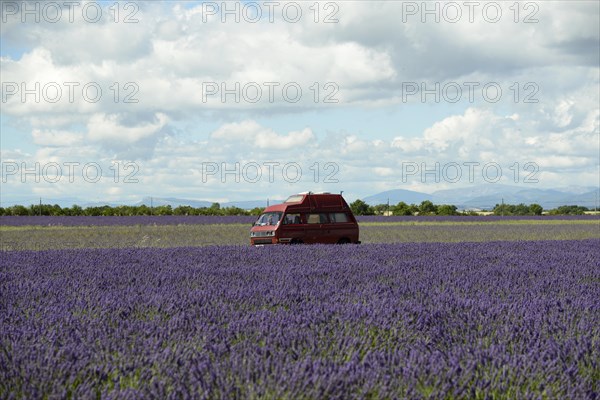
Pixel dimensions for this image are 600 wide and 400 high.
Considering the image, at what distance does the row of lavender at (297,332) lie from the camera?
3.17 m

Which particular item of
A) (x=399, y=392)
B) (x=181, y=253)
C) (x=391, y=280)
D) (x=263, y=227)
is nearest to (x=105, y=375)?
(x=399, y=392)

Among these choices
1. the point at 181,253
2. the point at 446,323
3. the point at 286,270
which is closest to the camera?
the point at 446,323

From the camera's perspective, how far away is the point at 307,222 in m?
16.2

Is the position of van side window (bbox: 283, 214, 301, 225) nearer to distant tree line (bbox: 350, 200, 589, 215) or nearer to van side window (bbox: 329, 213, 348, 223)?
van side window (bbox: 329, 213, 348, 223)

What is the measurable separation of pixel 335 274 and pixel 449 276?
48.3 inches

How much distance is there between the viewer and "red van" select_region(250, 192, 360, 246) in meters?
15.9

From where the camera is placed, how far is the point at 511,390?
3266mm

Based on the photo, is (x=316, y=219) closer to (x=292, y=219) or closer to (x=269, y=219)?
(x=292, y=219)

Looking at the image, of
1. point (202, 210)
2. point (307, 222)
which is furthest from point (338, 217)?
point (202, 210)

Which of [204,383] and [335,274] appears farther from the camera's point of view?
[335,274]

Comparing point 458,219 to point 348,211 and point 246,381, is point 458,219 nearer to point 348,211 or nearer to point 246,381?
point 348,211

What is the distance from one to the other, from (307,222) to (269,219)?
996mm

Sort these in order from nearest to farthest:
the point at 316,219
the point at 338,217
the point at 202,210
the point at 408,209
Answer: the point at 316,219, the point at 338,217, the point at 202,210, the point at 408,209

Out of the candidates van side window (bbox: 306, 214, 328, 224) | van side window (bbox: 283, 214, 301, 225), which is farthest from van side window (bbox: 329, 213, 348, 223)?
van side window (bbox: 283, 214, 301, 225)
